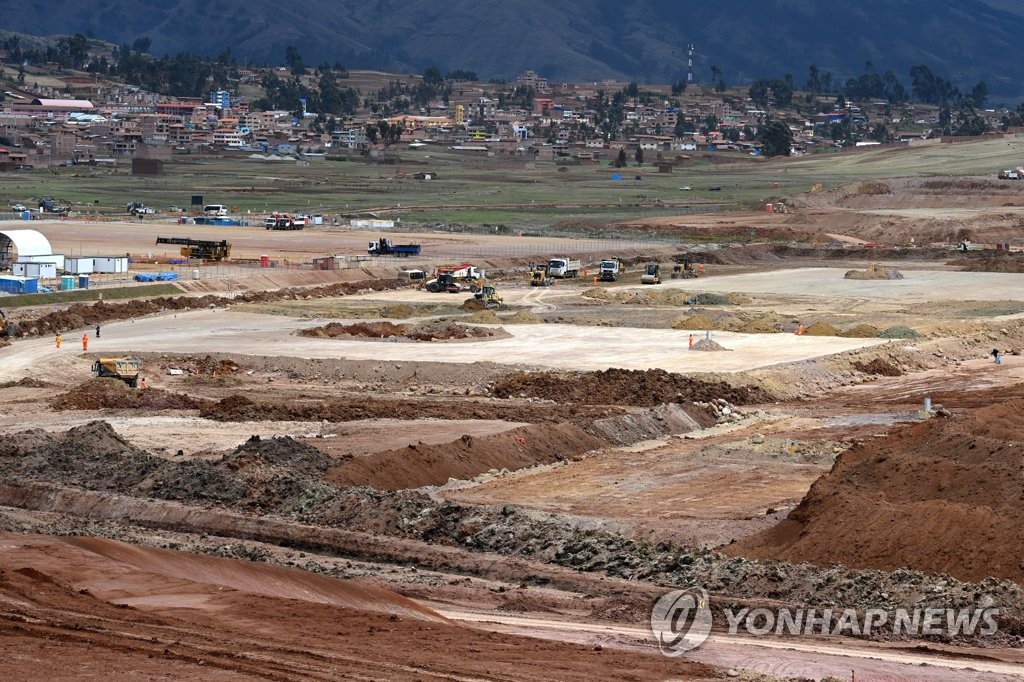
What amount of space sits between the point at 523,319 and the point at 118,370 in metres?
23.8

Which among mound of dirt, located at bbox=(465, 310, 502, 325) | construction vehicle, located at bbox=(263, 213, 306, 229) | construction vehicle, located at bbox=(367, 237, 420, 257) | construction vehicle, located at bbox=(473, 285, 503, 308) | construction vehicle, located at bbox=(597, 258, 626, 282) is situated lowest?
mound of dirt, located at bbox=(465, 310, 502, 325)

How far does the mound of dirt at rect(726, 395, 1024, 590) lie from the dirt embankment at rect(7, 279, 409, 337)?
A: 41.3m

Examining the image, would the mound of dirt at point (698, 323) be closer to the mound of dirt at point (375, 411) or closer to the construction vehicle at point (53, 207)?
the mound of dirt at point (375, 411)

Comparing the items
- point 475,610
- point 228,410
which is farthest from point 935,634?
point 228,410

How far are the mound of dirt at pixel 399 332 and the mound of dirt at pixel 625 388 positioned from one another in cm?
1170

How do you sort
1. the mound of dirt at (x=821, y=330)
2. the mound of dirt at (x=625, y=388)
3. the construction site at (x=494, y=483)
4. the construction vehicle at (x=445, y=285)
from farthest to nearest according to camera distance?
1. the construction vehicle at (x=445, y=285)
2. the mound of dirt at (x=821, y=330)
3. the mound of dirt at (x=625, y=388)
4. the construction site at (x=494, y=483)

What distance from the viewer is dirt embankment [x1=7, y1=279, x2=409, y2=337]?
6650 cm

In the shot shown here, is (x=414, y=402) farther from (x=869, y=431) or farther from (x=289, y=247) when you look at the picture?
(x=289, y=247)

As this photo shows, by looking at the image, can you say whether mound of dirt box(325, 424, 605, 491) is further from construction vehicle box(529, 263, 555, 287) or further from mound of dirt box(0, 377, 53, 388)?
construction vehicle box(529, 263, 555, 287)

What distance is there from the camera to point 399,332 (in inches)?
2584

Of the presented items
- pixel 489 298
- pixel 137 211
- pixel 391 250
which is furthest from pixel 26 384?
pixel 137 211

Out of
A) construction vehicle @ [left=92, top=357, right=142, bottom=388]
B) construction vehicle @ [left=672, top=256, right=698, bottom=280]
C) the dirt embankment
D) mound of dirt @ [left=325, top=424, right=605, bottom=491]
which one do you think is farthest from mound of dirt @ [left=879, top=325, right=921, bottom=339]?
construction vehicle @ [left=672, top=256, right=698, bottom=280]

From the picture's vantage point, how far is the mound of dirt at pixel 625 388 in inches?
1939

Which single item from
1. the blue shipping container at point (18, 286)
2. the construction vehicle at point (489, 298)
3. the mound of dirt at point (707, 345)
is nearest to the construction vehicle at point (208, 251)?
the blue shipping container at point (18, 286)
